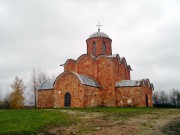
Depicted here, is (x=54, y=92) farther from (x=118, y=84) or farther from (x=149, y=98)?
(x=149, y=98)

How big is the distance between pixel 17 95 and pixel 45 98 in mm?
7378

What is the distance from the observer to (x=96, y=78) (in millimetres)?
34562

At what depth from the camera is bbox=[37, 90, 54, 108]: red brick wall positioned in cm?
3362

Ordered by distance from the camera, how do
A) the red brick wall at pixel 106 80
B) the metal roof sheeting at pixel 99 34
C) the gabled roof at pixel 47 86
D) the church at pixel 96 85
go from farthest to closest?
1. the metal roof sheeting at pixel 99 34
2. the gabled roof at pixel 47 86
3. the red brick wall at pixel 106 80
4. the church at pixel 96 85

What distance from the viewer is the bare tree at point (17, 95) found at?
126ft

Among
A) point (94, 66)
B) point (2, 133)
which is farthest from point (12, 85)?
point (2, 133)

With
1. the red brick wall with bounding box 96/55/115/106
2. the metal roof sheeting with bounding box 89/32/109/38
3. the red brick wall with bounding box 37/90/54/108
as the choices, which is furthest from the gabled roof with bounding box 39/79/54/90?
the metal roof sheeting with bounding box 89/32/109/38

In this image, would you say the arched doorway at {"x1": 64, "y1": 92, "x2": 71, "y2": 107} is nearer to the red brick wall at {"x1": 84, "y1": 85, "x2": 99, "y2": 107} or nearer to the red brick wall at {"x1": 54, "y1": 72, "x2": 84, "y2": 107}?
the red brick wall at {"x1": 54, "y1": 72, "x2": 84, "y2": 107}

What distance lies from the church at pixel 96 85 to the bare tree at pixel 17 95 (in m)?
5.51

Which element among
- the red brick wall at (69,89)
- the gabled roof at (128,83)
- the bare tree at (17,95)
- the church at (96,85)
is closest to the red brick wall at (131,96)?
the church at (96,85)

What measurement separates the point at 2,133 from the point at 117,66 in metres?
24.5

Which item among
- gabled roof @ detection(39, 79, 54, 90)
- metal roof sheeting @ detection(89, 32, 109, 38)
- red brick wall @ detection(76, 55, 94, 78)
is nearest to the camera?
gabled roof @ detection(39, 79, 54, 90)

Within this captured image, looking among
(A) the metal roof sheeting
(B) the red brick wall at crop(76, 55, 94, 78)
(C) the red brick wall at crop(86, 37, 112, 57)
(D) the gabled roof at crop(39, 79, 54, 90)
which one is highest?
(A) the metal roof sheeting

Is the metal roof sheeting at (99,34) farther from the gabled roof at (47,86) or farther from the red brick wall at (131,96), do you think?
the gabled roof at (47,86)
